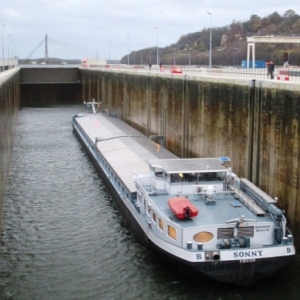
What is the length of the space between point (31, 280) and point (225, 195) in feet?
24.9

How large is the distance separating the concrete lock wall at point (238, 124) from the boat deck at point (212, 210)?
6.88 ft

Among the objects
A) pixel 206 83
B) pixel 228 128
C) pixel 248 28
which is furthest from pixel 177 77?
pixel 248 28

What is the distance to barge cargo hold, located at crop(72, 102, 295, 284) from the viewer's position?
58.1 ft

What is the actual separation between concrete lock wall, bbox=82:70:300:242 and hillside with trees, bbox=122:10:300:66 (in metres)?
38.4

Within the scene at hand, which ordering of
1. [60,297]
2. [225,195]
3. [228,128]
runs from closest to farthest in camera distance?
1. [60,297]
2. [225,195]
3. [228,128]

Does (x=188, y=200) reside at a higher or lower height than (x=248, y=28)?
lower

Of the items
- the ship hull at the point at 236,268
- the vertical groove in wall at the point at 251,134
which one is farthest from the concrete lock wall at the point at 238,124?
the ship hull at the point at 236,268

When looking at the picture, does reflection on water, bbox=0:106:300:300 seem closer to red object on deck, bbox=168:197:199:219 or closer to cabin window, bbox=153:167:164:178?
red object on deck, bbox=168:197:199:219

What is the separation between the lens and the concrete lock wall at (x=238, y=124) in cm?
2138

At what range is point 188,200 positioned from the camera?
20.2 m

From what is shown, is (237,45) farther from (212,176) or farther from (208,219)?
(208,219)

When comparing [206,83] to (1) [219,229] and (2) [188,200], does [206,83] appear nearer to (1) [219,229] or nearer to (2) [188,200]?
(2) [188,200]

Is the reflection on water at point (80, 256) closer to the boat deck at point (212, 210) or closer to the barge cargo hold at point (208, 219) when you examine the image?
the barge cargo hold at point (208, 219)

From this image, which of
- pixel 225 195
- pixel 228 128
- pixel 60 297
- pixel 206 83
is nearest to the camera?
pixel 60 297
